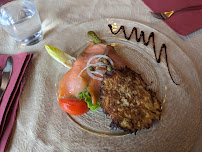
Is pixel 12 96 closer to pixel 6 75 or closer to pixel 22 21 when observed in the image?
pixel 6 75

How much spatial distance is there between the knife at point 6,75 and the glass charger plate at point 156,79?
1.27ft

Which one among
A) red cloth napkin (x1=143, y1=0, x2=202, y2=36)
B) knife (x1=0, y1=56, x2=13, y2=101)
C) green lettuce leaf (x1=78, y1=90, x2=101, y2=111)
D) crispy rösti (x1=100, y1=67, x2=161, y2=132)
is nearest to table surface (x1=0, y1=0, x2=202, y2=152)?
red cloth napkin (x1=143, y1=0, x2=202, y2=36)

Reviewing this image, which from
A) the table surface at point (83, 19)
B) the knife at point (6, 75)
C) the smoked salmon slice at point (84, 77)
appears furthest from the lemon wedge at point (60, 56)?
the knife at point (6, 75)

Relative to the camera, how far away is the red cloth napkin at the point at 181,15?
1.49m

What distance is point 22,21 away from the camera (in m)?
1.55

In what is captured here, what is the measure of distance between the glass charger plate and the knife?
39 cm

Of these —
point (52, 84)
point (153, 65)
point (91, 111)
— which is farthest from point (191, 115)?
point (52, 84)

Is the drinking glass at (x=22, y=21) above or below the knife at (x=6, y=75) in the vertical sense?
above

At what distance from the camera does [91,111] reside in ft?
3.97

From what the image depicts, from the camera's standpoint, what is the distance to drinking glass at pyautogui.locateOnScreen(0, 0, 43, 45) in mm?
1510

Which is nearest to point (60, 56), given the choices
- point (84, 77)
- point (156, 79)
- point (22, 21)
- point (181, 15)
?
point (84, 77)

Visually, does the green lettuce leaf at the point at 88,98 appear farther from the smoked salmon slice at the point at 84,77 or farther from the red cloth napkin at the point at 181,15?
the red cloth napkin at the point at 181,15

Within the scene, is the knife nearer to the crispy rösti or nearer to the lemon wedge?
the lemon wedge

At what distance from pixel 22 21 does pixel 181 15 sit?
1.56 m
